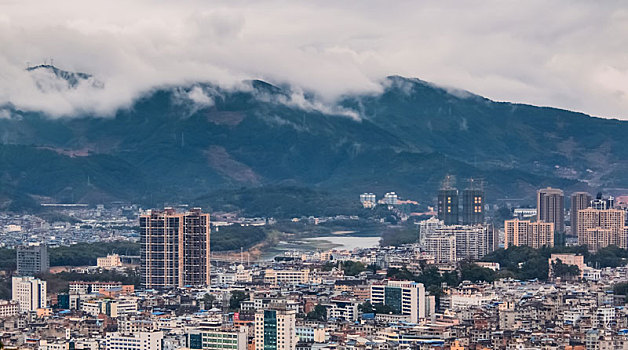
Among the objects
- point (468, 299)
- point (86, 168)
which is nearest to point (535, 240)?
point (468, 299)

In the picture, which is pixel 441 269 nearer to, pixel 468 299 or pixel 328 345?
pixel 468 299

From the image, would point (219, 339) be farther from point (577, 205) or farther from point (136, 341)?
point (577, 205)

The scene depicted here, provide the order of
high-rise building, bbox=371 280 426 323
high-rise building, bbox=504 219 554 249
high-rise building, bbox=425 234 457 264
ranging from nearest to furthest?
high-rise building, bbox=371 280 426 323 < high-rise building, bbox=425 234 457 264 < high-rise building, bbox=504 219 554 249

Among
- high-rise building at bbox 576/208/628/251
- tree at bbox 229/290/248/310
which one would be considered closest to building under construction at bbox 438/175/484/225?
high-rise building at bbox 576/208/628/251

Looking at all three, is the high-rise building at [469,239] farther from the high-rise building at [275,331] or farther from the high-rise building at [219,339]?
the high-rise building at [275,331]

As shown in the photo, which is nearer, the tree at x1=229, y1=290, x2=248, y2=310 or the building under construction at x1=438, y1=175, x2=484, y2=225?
the tree at x1=229, y1=290, x2=248, y2=310

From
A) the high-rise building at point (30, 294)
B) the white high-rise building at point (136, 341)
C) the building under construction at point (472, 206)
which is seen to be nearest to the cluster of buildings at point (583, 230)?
the building under construction at point (472, 206)

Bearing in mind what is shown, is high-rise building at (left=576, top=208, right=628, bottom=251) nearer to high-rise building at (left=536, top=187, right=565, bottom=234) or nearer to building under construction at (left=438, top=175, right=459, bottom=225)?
high-rise building at (left=536, top=187, right=565, bottom=234)

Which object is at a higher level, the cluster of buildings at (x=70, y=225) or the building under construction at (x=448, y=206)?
the building under construction at (x=448, y=206)
